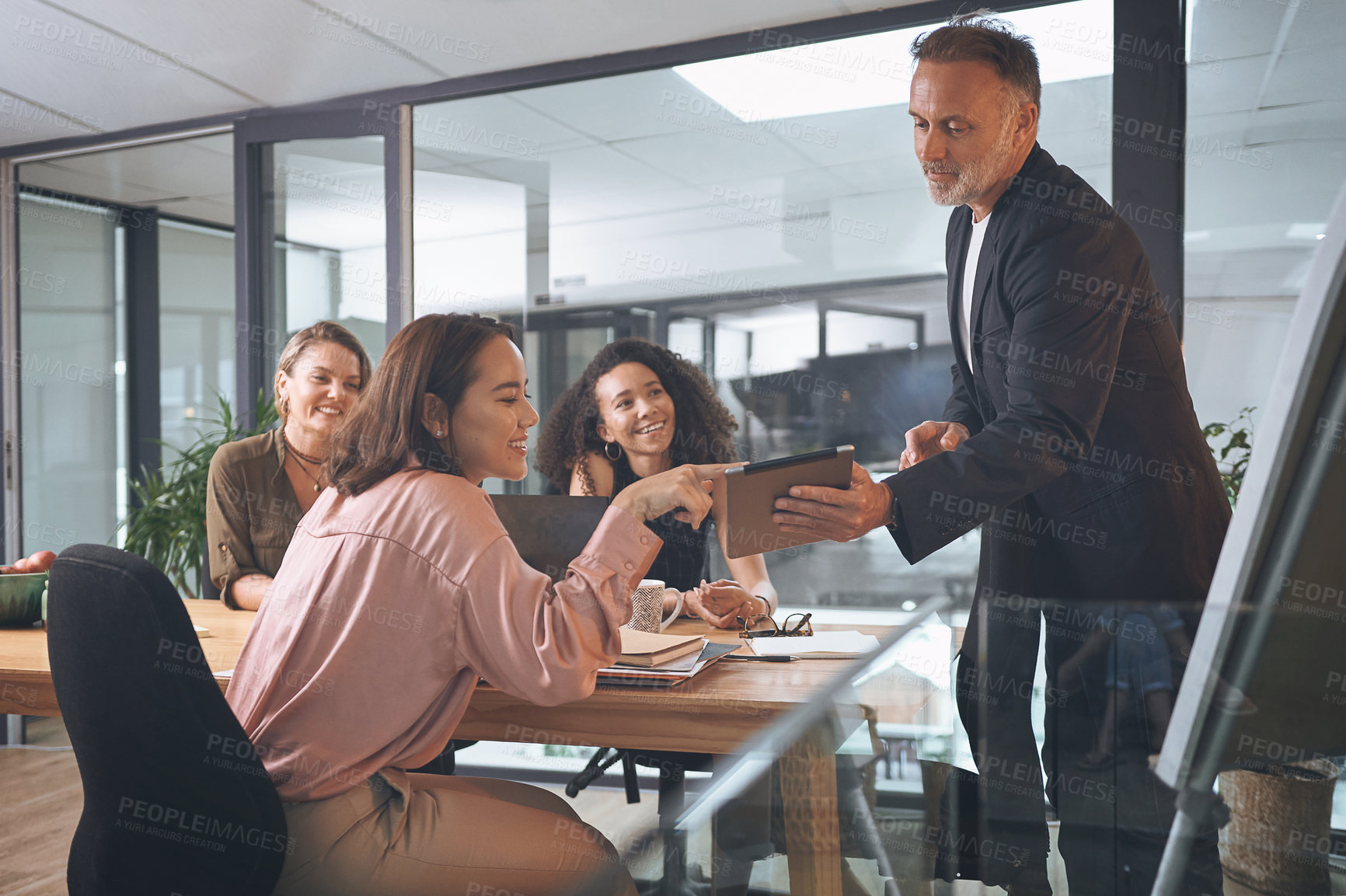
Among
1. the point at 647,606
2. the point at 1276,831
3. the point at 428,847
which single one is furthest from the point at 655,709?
the point at 1276,831

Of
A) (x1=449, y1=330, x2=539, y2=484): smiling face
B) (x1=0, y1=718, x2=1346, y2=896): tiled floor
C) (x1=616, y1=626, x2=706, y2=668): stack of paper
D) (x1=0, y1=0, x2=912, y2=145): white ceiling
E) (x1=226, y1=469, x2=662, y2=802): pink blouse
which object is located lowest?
(x1=0, y1=718, x2=1346, y2=896): tiled floor

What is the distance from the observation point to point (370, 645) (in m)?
1.28

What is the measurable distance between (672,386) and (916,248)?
0.98m

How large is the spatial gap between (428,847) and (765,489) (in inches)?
28.4

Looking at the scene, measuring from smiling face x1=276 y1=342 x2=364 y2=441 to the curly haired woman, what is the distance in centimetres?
62

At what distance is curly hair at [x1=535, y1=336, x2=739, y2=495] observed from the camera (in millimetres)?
2859

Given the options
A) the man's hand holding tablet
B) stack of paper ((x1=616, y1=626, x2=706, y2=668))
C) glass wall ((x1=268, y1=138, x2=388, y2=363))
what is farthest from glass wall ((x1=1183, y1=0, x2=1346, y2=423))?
glass wall ((x1=268, y1=138, x2=388, y2=363))

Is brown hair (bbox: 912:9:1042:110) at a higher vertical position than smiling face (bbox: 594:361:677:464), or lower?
higher

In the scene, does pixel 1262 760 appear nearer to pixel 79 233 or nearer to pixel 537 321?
pixel 537 321

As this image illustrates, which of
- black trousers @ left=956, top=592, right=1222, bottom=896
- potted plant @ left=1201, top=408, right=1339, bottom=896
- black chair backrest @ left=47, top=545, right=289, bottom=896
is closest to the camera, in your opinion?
potted plant @ left=1201, top=408, right=1339, bottom=896

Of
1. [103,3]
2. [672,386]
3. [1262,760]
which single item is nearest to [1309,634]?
[1262,760]

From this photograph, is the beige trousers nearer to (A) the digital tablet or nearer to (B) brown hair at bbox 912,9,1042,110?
(A) the digital tablet

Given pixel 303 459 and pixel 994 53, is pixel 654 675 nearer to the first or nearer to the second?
pixel 994 53

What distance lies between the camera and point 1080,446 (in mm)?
1567
